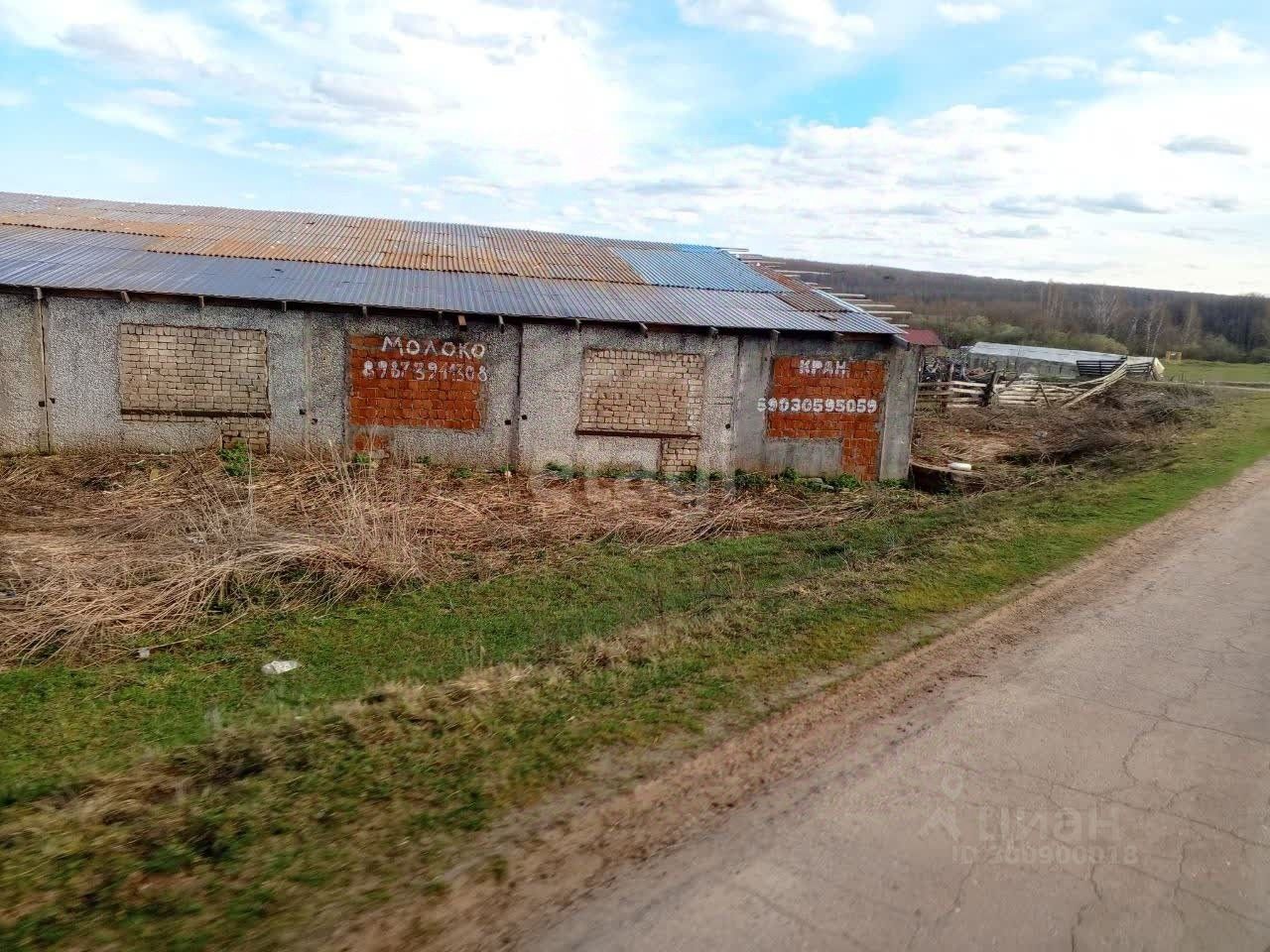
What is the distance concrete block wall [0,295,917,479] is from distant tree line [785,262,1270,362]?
32.4 metres

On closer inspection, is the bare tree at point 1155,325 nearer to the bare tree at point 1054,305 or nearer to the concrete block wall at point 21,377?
the bare tree at point 1054,305

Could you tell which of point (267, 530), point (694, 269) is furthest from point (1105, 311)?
point (267, 530)

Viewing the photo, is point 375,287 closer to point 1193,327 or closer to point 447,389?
point 447,389

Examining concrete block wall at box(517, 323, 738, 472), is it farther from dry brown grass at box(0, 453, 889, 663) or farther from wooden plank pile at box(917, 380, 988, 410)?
wooden plank pile at box(917, 380, 988, 410)

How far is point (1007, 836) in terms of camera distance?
400 centimetres

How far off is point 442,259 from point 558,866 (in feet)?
50.3

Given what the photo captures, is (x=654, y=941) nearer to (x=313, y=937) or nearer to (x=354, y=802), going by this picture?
(x=313, y=937)

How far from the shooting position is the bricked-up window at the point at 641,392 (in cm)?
1452

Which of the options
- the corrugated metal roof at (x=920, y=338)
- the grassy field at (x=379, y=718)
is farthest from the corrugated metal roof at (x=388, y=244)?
the grassy field at (x=379, y=718)

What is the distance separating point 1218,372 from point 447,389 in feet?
180

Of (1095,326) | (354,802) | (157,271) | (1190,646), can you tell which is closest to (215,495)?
(157,271)

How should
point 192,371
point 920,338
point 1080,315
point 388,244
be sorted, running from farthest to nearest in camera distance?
point 1080,315, point 388,244, point 920,338, point 192,371

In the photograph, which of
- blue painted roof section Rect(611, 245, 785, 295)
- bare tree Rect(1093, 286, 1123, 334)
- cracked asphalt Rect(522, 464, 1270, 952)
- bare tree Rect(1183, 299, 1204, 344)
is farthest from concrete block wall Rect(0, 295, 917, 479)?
bare tree Rect(1093, 286, 1123, 334)

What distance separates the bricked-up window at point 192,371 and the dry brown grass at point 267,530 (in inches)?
33.8
